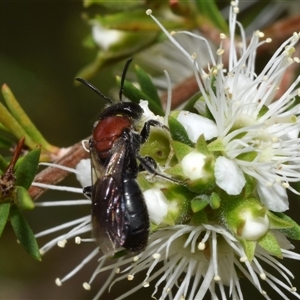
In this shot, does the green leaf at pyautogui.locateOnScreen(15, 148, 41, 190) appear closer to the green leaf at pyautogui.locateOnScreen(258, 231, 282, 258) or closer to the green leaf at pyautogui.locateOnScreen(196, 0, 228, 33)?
the green leaf at pyautogui.locateOnScreen(258, 231, 282, 258)

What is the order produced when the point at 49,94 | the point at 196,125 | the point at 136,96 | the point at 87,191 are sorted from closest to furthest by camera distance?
1. the point at 196,125
2. the point at 87,191
3. the point at 136,96
4. the point at 49,94

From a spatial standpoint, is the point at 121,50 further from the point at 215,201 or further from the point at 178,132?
the point at 215,201

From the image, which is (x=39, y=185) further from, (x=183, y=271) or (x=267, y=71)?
(x=267, y=71)

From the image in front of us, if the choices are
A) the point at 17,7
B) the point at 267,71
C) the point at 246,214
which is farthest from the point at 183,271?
the point at 17,7

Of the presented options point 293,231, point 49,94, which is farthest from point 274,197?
point 49,94

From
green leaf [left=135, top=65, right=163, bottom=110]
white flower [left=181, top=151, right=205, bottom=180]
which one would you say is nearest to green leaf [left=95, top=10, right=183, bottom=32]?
green leaf [left=135, top=65, right=163, bottom=110]

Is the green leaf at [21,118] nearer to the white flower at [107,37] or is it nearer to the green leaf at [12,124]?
the green leaf at [12,124]
